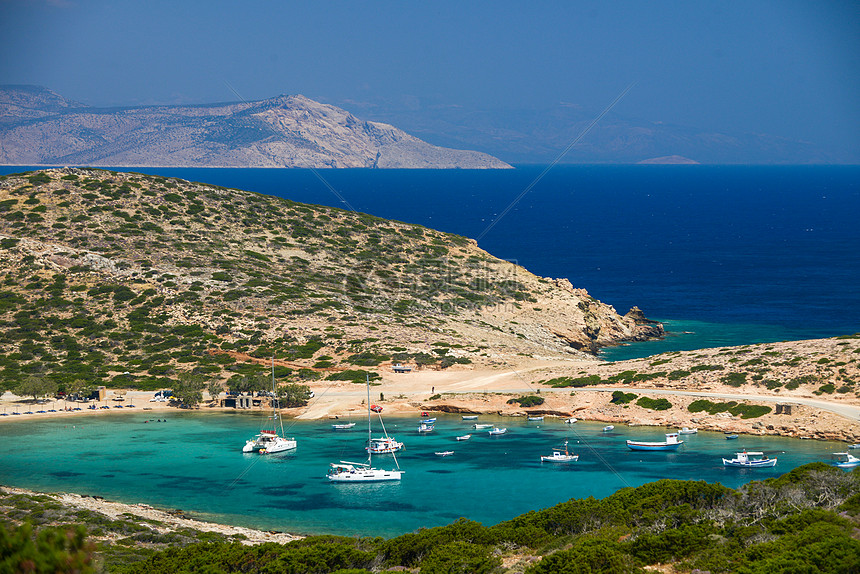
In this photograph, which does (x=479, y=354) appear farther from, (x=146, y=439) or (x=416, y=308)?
(x=146, y=439)

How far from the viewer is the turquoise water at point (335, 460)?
141 feet

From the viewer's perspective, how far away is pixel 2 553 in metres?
14.6

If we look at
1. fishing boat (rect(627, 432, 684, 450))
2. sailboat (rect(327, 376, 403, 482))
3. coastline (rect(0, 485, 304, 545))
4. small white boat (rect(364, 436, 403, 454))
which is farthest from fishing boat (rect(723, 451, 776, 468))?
coastline (rect(0, 485, 304, 545))

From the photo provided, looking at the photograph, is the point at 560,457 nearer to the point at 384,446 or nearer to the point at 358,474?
the point at 384,446

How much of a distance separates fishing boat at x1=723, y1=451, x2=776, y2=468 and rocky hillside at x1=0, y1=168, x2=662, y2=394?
104 feet

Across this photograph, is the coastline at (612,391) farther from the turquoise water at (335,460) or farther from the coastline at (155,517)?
the coastline at (155,517)

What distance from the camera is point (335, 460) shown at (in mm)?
51781

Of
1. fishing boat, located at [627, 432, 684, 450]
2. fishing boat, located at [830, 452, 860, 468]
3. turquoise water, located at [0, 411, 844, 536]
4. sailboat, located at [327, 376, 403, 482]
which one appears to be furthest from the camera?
fishing boat, located at [627, 432, 684, 450]

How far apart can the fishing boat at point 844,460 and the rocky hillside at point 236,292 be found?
116 feet

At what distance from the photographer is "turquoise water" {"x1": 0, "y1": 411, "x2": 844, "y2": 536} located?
42.8 meters

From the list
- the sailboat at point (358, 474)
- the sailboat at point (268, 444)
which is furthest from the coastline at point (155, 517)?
the sailboat at point (268, 444)

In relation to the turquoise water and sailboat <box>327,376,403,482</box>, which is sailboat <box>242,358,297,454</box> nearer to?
the turquoise water

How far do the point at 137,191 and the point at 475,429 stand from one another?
230ft

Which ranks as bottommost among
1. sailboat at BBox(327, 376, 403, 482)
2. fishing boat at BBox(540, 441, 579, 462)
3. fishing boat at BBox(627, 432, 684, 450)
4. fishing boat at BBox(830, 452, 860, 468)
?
sailboat at BBox(327, 376, 403, 482)
